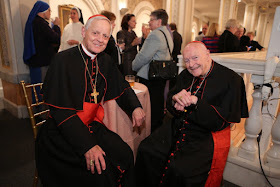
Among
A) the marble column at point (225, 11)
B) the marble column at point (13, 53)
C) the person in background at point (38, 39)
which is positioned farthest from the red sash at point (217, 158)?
the marble column at point (225, 11)

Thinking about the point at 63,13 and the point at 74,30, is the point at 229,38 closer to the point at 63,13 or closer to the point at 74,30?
the point at 74,30

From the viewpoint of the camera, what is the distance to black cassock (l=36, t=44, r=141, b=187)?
52.4 inches

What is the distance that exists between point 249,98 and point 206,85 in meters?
3.24

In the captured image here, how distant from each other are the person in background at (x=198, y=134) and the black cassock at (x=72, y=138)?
0.81 ft

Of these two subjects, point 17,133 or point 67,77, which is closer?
point 67,77

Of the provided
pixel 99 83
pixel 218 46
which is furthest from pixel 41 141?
pixel 218 46

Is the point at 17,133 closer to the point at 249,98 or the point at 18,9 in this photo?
the point at 18,9

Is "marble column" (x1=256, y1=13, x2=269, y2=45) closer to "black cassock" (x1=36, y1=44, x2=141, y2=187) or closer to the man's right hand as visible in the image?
"black cassock" (x1=36, y1=44, x2=141, y2=187)

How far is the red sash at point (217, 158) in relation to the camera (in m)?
1.54

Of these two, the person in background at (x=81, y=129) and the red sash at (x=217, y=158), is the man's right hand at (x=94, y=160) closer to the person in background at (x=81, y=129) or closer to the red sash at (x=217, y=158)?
the person in background at (x=81, y=129)

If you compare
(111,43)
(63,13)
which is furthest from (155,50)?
(63,13)

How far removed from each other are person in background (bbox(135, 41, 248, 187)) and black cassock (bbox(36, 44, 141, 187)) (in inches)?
9.7

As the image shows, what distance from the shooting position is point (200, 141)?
1.60 metres

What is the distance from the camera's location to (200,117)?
60.2 inches
